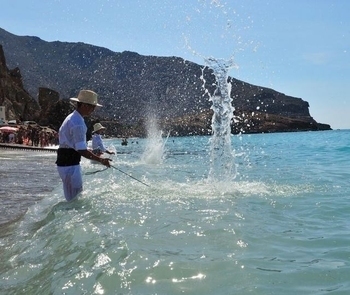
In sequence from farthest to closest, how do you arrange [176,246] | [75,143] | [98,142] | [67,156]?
[98,142]
[67,156]
[75,143]
[176,246]

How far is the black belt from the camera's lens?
7.11 metres

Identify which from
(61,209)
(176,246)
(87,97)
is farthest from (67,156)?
(176,246)

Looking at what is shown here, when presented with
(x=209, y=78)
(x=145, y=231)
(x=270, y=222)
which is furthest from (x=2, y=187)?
(x=209, y=78)

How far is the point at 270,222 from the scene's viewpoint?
20.8 ft

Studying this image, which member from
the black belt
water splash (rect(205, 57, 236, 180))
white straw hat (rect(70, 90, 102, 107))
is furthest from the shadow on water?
water splash (rect(205, 57, 236, 180))

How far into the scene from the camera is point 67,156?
713 cm

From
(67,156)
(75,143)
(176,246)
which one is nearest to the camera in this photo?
(176,246)

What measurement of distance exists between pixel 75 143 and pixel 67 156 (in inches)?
15.1

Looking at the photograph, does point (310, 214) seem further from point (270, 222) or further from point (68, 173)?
point (68, 173)

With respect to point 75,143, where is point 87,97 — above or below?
above

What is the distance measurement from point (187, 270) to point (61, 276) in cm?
117

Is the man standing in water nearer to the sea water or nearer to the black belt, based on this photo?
the black belt

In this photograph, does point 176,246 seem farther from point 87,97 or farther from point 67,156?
point 87,97

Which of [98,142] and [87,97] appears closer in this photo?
[87,97]
